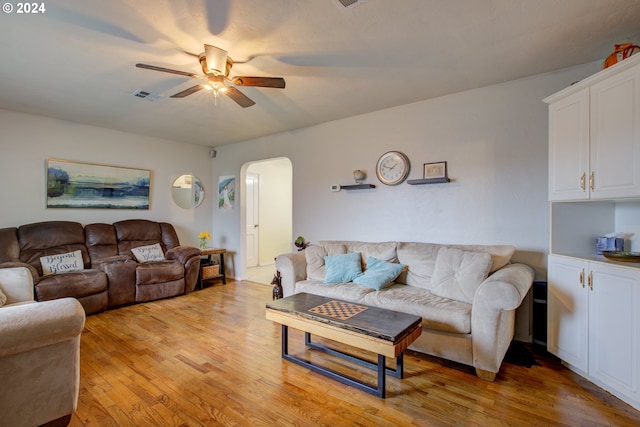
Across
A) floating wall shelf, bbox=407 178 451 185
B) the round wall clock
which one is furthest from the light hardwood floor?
the round wall clock

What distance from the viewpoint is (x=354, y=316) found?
2.22 m

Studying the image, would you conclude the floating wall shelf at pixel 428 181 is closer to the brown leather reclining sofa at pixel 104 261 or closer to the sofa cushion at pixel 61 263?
the brown leather reclining sofa at pixel 104 261

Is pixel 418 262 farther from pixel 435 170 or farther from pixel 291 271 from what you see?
pixel 291 271

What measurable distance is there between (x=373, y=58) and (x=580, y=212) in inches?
88.1

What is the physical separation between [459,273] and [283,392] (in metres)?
1.79

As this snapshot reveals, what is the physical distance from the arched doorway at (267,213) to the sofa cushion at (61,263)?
2981mm

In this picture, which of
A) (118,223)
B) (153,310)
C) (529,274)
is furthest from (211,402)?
(118,223)

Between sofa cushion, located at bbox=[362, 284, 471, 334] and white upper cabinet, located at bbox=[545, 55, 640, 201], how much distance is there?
4.20 ft

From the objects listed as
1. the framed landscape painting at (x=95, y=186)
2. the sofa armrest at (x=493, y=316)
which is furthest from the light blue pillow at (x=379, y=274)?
the framed landscape painting at (x=95, y=186)

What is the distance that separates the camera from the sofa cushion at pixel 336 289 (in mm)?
2904

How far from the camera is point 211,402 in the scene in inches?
76.5

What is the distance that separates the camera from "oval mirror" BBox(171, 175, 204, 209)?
5.51 metres

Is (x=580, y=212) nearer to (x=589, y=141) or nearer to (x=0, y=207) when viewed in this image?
(x=589, y=141)

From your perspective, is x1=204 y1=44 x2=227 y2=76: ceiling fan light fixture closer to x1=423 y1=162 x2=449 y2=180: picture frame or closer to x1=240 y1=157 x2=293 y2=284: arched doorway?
x1=423 y1=162 x2=449 y2=180: picture frame
